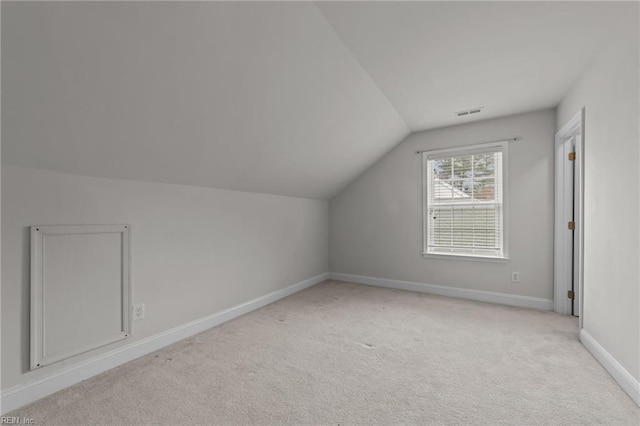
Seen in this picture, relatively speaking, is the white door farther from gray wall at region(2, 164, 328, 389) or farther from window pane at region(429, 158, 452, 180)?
gray wall at region(2, 164, 328, 389)

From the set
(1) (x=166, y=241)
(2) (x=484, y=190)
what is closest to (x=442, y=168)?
(2) (x=484, y=190)

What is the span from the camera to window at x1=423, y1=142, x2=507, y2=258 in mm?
3617

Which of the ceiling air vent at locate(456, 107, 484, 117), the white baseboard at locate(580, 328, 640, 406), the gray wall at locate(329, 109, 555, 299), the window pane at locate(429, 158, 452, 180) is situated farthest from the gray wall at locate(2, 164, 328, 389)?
the white baseboard at locate(580, 328, 640, 406)

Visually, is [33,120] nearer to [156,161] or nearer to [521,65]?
[156,161]

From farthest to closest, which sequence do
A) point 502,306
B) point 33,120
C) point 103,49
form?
point 502,306 → point 33,120 → point 103,49

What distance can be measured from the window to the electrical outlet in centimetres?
337

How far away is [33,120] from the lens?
1.50 m

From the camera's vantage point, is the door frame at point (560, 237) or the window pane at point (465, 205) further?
the window pane at point (465, 205)

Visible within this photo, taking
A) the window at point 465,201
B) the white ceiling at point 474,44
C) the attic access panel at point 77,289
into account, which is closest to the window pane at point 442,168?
the window at point 465,201

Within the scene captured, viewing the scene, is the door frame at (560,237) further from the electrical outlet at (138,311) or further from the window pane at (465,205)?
the electrical outlet at (138,311)

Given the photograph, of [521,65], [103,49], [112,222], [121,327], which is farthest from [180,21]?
[521,65]

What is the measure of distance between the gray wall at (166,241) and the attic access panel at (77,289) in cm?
5

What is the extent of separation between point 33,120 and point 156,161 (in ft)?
2.35

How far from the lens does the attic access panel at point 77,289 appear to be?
172cm
